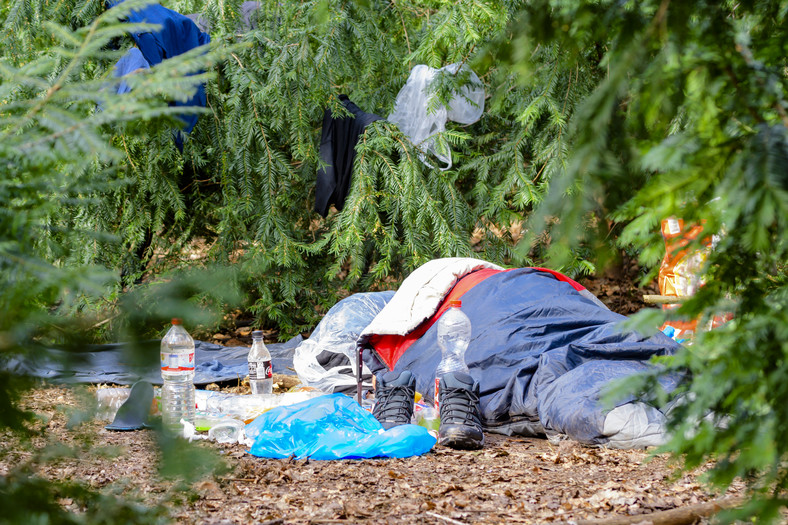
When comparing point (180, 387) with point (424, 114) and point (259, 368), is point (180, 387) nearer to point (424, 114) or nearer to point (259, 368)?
point (259, 368)

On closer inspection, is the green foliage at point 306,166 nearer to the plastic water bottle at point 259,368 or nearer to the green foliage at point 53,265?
the plastic water bottle at point 259,368

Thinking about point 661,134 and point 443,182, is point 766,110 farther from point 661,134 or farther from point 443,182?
point 443,182

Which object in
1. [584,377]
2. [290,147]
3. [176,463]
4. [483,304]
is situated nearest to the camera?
[176,463]

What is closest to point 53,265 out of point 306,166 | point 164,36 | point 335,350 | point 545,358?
point 545,358

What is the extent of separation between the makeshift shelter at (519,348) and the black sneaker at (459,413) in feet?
0.80

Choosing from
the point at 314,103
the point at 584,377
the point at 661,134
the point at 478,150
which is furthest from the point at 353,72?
the point at 661,134

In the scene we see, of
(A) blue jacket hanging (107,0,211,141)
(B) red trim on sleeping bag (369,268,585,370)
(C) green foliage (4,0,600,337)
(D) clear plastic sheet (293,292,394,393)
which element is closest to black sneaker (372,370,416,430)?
(B) red trim on sleeping bag (369,268,585,370)

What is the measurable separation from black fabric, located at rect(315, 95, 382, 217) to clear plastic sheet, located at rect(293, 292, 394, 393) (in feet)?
3.92

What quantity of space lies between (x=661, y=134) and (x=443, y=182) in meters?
3.88

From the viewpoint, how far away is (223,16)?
4.62 m

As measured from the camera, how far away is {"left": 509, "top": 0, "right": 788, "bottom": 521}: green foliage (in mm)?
891

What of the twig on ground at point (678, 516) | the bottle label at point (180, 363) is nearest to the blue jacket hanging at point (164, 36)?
the bottle label at point (180, 363)

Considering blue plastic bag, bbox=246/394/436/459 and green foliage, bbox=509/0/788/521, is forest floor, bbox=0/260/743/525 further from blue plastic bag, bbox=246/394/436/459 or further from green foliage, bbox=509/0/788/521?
green foliage, bbox=509/0/788/521

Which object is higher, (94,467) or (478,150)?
(478,150)
